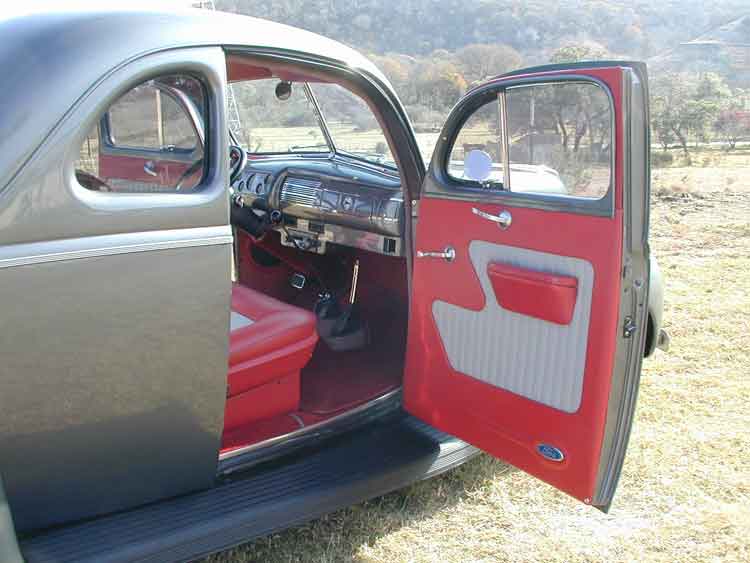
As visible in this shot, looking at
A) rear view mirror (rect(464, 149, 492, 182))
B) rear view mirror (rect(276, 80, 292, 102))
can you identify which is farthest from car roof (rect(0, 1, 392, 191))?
rear view mirror (rect(276, 80, 292, 102))

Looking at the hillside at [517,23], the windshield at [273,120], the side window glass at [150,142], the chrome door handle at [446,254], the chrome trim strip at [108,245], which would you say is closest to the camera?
the chrome trim strip at [108,245]

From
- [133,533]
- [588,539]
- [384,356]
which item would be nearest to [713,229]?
[384,356]

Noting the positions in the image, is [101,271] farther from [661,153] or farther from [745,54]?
[745,54]

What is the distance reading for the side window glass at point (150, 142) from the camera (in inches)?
85.4

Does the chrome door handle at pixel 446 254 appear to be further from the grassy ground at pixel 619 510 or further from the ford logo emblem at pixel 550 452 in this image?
the grassy ground at pixel 619 510

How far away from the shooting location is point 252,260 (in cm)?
466

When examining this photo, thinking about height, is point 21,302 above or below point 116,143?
below

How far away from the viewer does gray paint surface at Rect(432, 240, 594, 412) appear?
2.38 meters

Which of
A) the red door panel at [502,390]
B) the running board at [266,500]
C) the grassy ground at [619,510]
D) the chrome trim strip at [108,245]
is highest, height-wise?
the chrome trim strip at [108,245]

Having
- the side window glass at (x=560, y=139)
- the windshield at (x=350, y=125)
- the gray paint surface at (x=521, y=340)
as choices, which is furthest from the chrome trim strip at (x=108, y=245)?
the windshield at (x=350, y=125)

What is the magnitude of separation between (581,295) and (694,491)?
1.52 meters

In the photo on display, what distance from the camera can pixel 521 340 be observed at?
256 cm

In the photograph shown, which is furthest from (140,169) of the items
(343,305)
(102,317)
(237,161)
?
(343,305)

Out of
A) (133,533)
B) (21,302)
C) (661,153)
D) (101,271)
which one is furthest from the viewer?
(661,153)
